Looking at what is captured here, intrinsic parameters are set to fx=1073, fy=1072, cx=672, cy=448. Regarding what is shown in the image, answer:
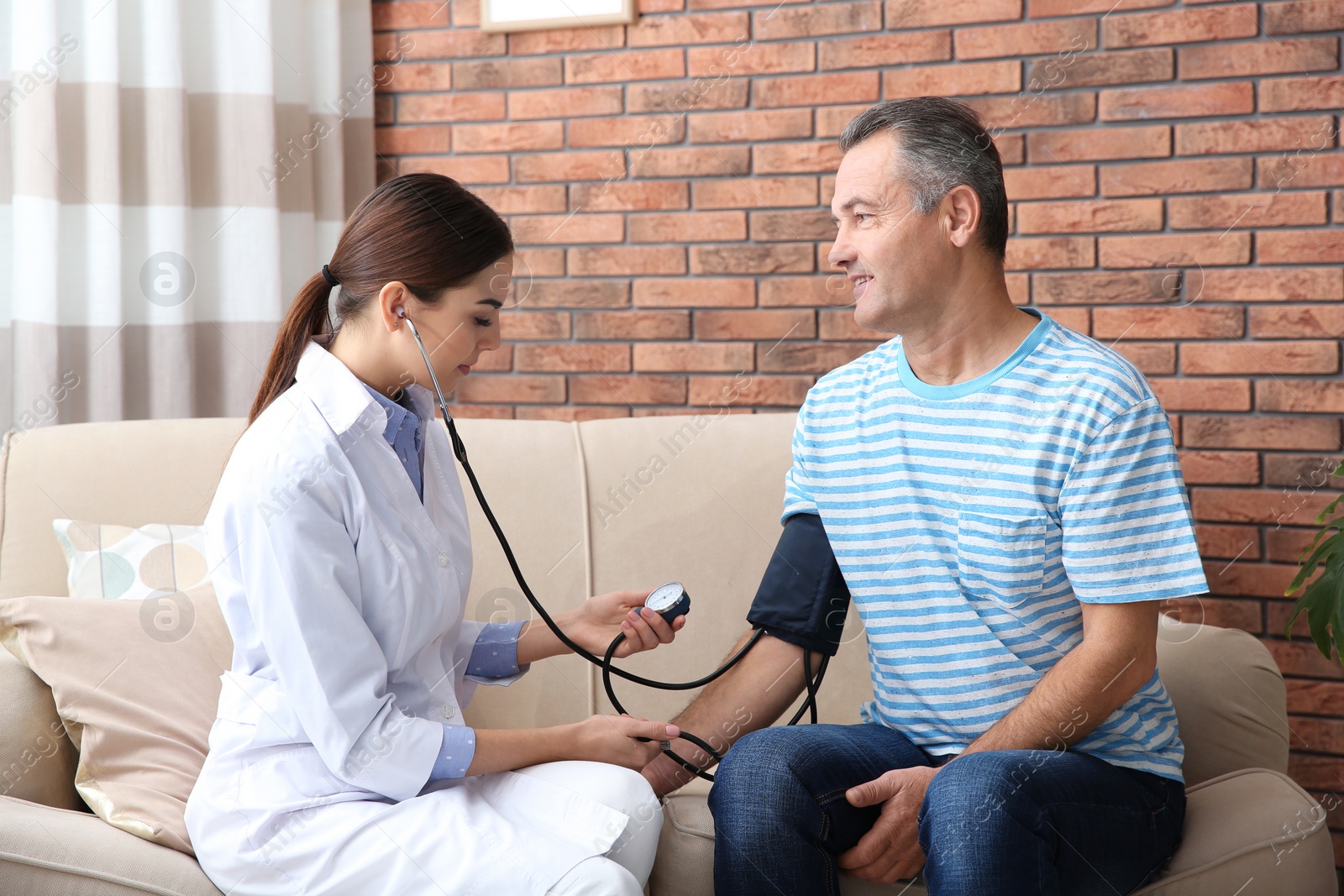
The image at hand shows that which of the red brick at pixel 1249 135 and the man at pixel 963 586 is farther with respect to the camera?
the red brick at pixel 1249 135

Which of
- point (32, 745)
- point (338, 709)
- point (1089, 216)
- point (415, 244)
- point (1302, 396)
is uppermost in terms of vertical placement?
point (1089, 216)

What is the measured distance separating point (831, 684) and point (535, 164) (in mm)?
1357

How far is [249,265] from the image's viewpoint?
231cm

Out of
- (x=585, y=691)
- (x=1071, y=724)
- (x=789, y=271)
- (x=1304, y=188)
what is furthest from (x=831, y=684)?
(x=1304, y=188)

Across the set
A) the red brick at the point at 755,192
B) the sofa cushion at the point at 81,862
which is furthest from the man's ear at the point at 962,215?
the sofa cushion at the point at 81,862

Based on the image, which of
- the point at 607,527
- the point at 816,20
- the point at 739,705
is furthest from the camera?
the point at 816,20

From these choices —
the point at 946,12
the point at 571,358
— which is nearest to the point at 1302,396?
the point at 946,12

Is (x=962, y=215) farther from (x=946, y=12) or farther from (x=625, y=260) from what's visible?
(x=625, y=260)

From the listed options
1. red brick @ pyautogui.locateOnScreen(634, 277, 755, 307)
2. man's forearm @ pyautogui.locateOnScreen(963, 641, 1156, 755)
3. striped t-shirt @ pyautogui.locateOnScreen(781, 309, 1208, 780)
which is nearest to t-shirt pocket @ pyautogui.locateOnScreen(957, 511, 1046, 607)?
striped t-shirt @ pyautogui.locateOnScreen(781, 309, 1208, 780)

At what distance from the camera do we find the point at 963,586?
1.41m

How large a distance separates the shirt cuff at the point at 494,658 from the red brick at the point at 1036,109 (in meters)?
1.42

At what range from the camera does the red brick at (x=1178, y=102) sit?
6.81 feet

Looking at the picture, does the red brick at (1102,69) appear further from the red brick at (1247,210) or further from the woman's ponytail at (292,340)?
the woman's ponytail at (292,340)

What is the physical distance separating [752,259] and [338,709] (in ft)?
4.92
